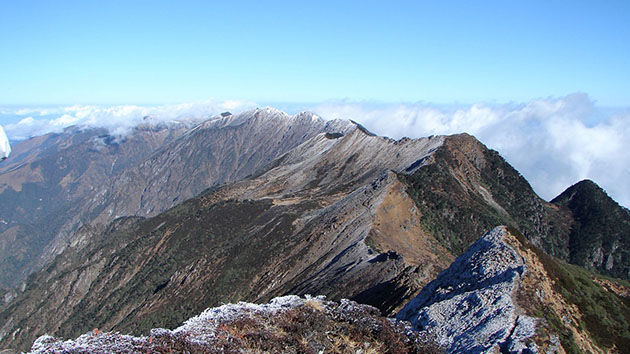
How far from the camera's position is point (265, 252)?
82.4 m

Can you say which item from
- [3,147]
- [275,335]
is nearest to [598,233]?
[275,335]

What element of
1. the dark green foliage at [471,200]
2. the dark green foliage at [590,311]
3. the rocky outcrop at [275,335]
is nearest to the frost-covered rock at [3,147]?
the rocky outcrop at [275,335]

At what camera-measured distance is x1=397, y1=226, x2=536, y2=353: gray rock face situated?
21219 mm

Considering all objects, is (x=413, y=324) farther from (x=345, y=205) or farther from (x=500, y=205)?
(x=500, y=205)

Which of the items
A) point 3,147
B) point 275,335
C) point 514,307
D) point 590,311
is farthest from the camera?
point 590,311

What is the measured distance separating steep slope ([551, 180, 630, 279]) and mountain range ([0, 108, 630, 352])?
34cm

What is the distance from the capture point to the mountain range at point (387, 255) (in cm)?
2492

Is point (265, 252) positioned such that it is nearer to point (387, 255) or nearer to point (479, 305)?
point (387, 255)

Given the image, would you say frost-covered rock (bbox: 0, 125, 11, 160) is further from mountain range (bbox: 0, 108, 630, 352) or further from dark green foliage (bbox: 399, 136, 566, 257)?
dark green foliage (bbox: 399, 136, 566, 257)

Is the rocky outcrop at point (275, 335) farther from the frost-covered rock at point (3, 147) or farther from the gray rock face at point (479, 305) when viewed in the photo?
the frost-covered rock at point (3, 147)

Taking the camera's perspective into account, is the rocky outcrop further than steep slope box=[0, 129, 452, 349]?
No

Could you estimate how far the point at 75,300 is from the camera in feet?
434

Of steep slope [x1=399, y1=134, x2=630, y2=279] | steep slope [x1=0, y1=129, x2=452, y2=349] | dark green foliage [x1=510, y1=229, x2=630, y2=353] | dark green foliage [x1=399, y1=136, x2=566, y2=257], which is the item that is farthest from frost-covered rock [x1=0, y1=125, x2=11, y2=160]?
steep slope [x1=399, y1=134, x2=630, y2=279]

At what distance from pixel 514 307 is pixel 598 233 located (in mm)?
90040
